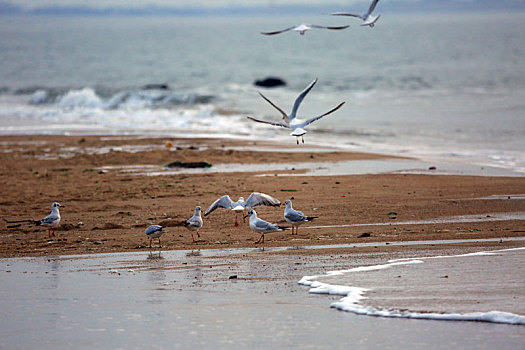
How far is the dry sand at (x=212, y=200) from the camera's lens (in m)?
11.8

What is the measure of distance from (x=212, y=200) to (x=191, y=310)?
22.8 feet

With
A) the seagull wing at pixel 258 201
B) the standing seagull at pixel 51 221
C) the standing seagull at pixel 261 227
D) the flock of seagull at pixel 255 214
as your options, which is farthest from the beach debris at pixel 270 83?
the standing seagull at pixel 261 227

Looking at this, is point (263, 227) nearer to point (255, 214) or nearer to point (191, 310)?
point (255, 214)

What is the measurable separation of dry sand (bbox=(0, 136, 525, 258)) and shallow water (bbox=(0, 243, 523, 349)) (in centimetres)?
111

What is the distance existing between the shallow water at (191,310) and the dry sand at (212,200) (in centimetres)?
111

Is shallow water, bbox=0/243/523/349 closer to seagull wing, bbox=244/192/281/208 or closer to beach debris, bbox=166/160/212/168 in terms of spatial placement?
seagull wing, bbox=244/192/281/208

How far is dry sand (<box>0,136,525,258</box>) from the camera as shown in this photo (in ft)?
38.8

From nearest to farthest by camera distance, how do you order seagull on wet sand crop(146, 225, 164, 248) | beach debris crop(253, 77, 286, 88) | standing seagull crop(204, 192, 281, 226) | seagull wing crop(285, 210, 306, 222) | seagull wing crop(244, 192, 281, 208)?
seagull on wet sand crop(146, 225, 164, 248)
seagull wing crop(285, 210, 306, 222)
standing seagull crop(204, 192, 281, 226)
seagull wing crop(244, 192, 281, 208)
beach debris crop(253, 77, 286, 88)

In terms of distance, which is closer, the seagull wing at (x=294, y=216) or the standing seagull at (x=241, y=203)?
the seagull wing at (x=294, y=216)

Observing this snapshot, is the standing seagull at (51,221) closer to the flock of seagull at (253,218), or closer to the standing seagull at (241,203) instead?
A: the flock of seagull at (253,218)

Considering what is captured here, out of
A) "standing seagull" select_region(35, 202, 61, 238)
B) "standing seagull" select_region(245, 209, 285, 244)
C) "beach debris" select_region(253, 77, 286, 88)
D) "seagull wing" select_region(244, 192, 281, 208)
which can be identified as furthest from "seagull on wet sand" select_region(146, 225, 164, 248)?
"beach debris" select_region(253, 77, 286, 88)

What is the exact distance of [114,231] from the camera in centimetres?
1259

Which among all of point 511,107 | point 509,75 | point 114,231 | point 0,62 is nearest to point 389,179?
point 114,231

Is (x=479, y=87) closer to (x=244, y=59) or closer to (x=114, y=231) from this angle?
(x=114, y=231)
